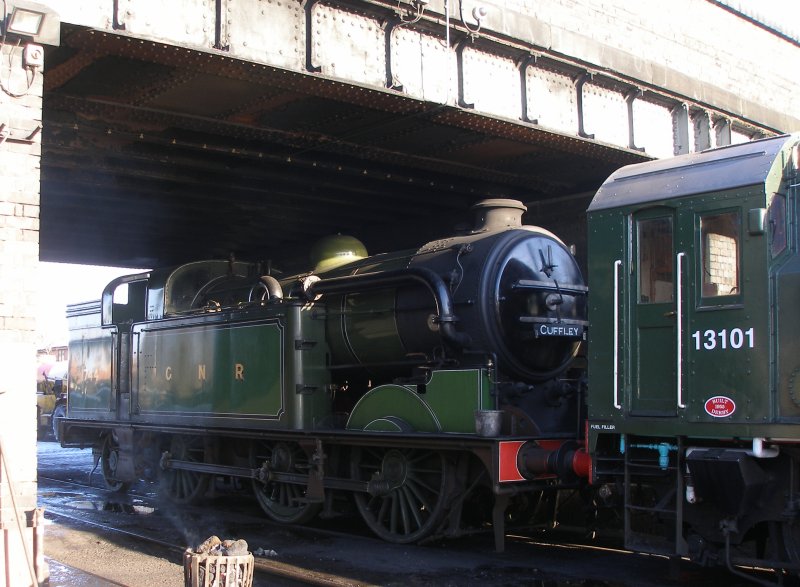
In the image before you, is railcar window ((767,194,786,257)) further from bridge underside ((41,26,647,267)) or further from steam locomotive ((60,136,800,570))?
bridge underside ((41,26,647,267))

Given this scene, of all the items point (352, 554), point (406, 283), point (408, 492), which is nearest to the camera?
point (352, 554)

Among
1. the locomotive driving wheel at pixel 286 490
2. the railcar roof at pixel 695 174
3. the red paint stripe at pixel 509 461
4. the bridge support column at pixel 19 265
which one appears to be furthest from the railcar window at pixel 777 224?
the locomotive driving wheel at pixel 286 490

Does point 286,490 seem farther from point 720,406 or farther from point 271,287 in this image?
point 720,406

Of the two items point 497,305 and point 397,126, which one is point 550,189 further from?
point 497,305

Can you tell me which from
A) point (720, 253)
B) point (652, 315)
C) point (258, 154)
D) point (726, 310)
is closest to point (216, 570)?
point (652, 315)

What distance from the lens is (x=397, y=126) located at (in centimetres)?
1100

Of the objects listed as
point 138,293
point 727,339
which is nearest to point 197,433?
point 138,293

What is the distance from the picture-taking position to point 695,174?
667 centimetres

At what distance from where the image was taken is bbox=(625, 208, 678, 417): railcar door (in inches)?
261

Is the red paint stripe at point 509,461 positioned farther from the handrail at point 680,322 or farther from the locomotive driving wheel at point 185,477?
the locomotive driving wheel at point 185,477

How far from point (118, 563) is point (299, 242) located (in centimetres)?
1165

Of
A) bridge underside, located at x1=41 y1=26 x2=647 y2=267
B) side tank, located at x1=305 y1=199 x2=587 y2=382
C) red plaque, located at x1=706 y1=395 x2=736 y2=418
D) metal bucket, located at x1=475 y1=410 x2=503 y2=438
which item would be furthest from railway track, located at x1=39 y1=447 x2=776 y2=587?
bridge underside, located at x1=41 y1=26 x2=647 y2=267

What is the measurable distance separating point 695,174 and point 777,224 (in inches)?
29.4

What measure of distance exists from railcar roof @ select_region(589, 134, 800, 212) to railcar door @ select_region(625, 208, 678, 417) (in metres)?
0.18
